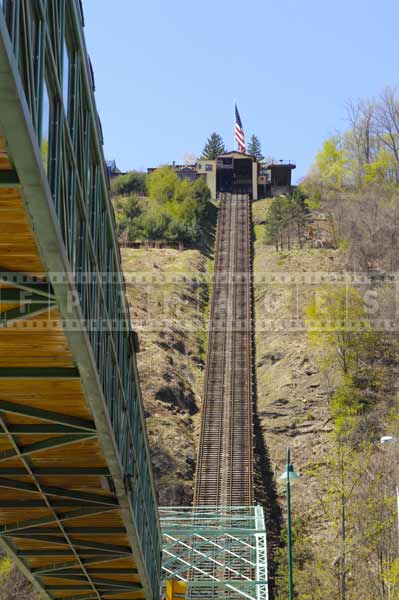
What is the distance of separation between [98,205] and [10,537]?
462 inches

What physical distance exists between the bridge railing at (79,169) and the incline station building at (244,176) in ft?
292

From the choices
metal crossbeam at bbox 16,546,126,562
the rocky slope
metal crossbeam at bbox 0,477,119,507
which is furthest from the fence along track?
metal crossbeam at bbox 0,477,119,507

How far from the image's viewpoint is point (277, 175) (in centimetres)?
11275

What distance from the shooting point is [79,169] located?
15.7 metres

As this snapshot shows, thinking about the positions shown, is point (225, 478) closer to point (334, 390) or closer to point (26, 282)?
point (334, 390)

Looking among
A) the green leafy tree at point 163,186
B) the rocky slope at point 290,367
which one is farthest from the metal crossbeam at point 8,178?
the green leafy tree at point 163,186

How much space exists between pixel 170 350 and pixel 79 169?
53.3m

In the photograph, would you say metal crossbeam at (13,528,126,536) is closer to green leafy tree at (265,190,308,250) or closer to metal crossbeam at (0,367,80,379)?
metal crossbeam at (0,367,80,379)

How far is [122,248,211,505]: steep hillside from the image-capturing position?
56.1m

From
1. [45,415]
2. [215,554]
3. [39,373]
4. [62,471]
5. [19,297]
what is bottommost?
[215,554]

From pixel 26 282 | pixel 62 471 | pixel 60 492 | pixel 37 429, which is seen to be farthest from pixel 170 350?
pixel 26 282

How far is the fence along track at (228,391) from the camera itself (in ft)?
175

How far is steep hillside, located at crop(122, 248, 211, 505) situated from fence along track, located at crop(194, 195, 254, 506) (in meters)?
0.88

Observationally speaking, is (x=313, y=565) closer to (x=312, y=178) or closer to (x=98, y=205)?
(x=98, y=205)
